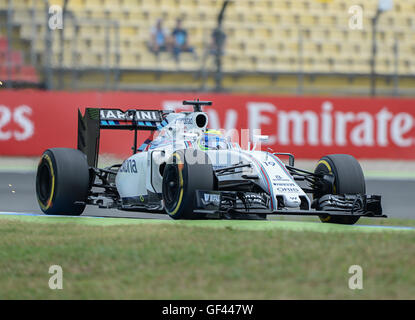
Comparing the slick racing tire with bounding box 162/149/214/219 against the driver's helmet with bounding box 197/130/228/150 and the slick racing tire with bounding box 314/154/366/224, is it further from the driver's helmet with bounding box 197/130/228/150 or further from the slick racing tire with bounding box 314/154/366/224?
the slick racing tire with bounding box 314/154/366/224

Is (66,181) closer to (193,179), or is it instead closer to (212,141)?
(212,141)

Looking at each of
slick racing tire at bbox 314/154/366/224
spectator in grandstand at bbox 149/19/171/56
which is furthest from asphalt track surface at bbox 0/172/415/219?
spectator in grandstand at bbox 149/19/171/56

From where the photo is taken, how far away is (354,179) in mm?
9047

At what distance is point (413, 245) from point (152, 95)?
11.3 m

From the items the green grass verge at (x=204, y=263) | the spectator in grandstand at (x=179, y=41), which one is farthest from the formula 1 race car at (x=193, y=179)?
the spectator in grandstand at (x=179, y=41)

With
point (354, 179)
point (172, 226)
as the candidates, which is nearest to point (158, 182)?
point (172, 226)

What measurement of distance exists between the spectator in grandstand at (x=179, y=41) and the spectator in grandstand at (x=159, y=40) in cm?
18

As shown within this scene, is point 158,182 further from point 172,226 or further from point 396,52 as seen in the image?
point 396,52

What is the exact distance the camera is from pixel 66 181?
916cm

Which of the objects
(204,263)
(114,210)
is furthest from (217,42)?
(204,263)

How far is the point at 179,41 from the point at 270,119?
98.4 inches

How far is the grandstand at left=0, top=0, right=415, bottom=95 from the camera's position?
56.6 ft

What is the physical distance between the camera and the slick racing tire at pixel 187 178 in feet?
26.7

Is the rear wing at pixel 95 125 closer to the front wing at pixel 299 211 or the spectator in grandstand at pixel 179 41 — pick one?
the front wing at pixel 299 211
